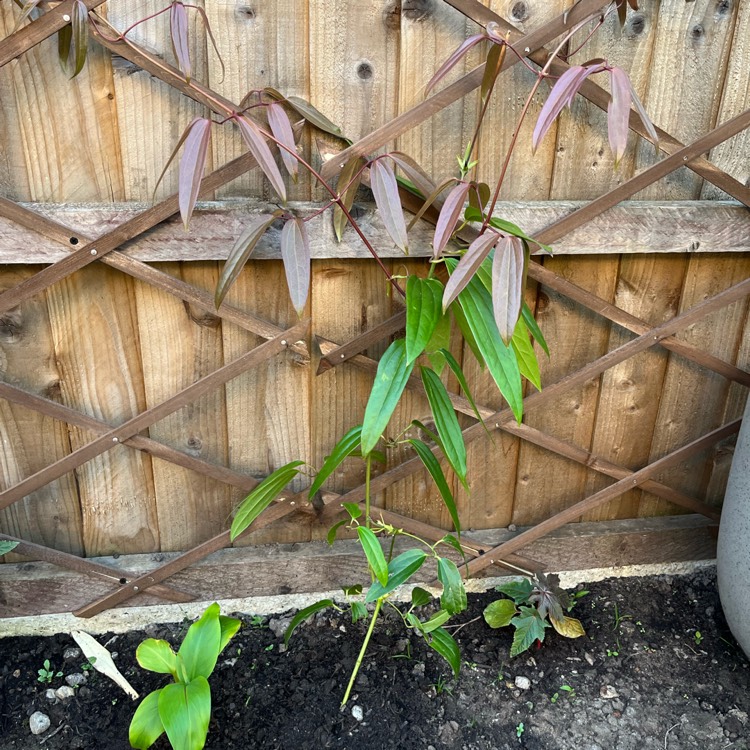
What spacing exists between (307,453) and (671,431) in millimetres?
862

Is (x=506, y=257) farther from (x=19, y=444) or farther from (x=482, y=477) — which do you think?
(x=19, y=444)

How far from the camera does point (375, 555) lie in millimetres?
1197

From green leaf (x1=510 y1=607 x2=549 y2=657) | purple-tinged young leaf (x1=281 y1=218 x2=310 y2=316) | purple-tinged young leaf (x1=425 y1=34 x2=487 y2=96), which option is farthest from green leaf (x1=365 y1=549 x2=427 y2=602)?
purple-tinged young leaf (x1=425 y1=34 x2=487 y2=96)

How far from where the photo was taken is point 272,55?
125 centimetres

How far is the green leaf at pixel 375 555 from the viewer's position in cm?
120

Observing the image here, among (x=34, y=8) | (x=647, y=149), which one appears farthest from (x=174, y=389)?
(x=647, y=149)

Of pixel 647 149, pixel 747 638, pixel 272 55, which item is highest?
pixel 272 55

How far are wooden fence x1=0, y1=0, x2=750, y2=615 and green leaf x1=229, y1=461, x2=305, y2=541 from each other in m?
0.15

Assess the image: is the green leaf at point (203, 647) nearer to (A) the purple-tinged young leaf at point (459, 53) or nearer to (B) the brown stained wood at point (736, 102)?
(A) the purple-tinged young leaf at point (459, 53)

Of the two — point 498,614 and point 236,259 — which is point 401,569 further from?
point 236,259

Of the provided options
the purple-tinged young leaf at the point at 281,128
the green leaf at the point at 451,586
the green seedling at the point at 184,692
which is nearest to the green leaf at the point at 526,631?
the green leaf at the point at 451,586

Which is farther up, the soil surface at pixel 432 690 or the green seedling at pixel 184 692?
the green seedling at pixel 184 692

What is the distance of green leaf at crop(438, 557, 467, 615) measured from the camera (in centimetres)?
129

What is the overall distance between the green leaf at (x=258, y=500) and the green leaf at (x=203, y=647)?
0.48ft
